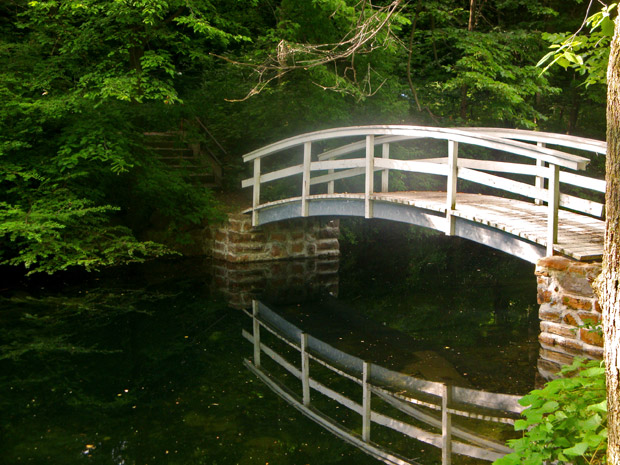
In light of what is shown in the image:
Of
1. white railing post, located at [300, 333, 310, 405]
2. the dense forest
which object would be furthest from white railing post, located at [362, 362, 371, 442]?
the dense forest

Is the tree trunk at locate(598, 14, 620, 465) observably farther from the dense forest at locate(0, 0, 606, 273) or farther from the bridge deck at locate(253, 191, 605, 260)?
the dense forest at locate(0, 0, 606, 273)

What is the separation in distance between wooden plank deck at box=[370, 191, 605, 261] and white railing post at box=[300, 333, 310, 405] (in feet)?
6.32

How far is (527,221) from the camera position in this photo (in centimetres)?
683

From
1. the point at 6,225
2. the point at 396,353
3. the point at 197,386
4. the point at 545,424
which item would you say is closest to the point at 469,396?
the point at 396,353

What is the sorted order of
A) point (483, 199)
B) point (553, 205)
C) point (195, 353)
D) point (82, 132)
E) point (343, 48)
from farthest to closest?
point (343, 48) → point (82, 132) → point (483, 199) → point (195, 353) → point (553, 205)

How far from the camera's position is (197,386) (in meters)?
5.73

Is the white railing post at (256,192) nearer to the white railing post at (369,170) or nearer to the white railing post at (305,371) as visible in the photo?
the white railing post at (369,170)

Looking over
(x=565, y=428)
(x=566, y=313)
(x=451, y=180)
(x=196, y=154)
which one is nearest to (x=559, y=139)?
(x=451, y=180)

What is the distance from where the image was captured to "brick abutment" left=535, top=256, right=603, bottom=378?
19.2ft

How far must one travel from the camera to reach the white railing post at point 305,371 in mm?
5562

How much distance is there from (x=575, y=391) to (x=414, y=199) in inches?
152

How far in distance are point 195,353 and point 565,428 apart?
3.82 m

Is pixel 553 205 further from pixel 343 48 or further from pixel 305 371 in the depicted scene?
pixel 343 48

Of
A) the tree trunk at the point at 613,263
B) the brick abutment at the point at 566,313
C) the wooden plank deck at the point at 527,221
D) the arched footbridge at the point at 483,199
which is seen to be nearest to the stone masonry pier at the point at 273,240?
the arched footbridge at the point at 483,199
